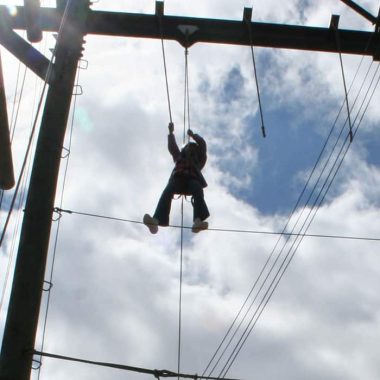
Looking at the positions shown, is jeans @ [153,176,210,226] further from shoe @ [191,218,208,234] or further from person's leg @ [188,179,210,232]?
shoe @ [191,218,208,234]

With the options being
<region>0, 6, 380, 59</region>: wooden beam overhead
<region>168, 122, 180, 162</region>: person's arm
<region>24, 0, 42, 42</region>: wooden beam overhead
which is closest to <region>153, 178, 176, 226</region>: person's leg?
<region>168, 122, 180, 162</region>: person's arm

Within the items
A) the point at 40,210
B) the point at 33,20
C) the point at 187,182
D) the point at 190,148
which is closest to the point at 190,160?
the point at 190,148

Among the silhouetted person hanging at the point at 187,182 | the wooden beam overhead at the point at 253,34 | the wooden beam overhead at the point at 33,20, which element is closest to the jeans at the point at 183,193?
the silhouetted person hanging at the point at 187,182

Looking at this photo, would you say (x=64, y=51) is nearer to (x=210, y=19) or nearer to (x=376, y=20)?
(x=210, y=19)

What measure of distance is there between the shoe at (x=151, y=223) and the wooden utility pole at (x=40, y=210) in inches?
72.2

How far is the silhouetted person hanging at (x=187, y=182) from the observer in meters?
7.24

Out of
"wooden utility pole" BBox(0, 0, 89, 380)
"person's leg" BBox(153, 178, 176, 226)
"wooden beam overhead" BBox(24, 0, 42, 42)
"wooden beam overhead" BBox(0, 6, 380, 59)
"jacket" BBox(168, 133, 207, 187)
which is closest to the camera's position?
"wooden utility pole" BBox(0, 0, 89, 380)

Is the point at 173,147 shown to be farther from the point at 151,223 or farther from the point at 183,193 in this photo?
the point at 151,223

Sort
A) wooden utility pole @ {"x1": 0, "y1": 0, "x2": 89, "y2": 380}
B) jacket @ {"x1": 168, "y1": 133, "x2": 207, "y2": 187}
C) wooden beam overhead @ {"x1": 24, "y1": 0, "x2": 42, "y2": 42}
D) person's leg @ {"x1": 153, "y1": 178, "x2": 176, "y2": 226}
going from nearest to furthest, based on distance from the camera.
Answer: wooden utility pole @ {"x1": 0, "y1": 0, "x2": 89, "y2": 380} → wooden beam overhead @ {"x1": 24, "y1": 0, "x2": 42, "y2": 42} → person's leg @ {"x1": 153, "y1": 178, "x2": 176, "y2": 226} → jacket @ {"x1": 168, "y1": 133, "x2": 207, "y2": 187}

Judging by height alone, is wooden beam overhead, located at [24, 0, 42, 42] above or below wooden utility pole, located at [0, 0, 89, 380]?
above

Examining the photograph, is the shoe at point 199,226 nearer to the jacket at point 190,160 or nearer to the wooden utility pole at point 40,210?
the jacket at point 190,160

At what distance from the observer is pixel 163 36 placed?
7211mm

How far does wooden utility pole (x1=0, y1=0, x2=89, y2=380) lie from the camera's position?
4.85m

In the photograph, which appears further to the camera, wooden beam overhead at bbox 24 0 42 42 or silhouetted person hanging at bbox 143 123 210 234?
silhouetted person hanging at bbox 143 123 210 234
